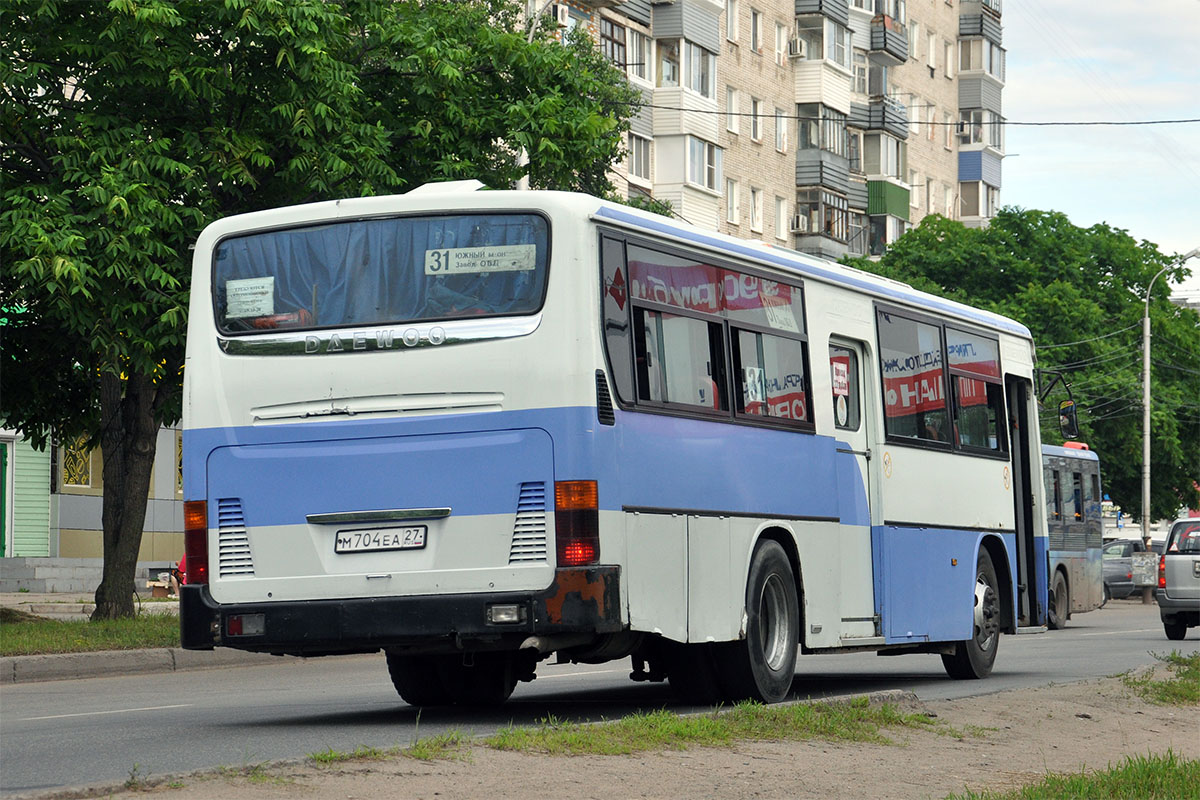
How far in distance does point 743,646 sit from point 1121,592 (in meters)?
38.5

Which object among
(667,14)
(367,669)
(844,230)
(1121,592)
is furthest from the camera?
(844,230)

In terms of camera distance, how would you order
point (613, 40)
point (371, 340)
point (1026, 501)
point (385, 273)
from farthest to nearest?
1. point (613, 40)
2. point (1026, 501)
3. point (385, 273)
4. point (371, 340)

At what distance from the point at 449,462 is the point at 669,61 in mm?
49263

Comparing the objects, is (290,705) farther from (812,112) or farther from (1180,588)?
(812,112)

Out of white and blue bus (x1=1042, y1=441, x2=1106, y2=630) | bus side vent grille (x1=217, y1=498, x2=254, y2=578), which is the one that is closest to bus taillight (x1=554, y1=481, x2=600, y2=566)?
bus side vent grille (x1=217, y1=498, x2=254, y2=578)

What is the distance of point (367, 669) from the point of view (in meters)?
20.6

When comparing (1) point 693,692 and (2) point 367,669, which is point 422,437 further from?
(2) point 367,669

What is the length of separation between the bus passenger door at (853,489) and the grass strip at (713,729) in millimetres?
2604

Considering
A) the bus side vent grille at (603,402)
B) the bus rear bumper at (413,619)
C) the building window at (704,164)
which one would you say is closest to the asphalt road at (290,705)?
the bus rear bumper at (413,619)

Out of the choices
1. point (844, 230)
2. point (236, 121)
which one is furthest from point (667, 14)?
point (236, 121)

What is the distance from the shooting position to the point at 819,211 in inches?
2702

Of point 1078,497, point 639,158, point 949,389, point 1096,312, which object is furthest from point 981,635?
point 1096,312

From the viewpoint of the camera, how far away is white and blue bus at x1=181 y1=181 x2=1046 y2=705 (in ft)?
37.5

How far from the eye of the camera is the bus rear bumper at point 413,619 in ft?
36.9
